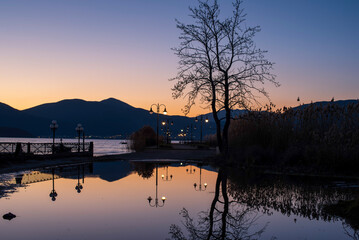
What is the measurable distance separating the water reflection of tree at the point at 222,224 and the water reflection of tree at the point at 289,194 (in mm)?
659

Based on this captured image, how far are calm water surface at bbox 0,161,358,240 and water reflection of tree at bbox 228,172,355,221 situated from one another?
0.02 metres

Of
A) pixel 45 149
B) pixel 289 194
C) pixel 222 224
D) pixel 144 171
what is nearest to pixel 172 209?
pixel 222 224

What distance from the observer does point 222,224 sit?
23.0ft

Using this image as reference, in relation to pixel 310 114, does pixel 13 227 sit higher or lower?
lower

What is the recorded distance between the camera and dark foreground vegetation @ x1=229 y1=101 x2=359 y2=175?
1549cm

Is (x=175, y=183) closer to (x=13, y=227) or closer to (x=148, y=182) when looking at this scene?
(x=148, y=182)

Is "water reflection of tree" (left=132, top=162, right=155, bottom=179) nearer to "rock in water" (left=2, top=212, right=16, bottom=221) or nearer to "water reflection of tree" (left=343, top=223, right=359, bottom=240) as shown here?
"rock in water" (left=2, top=212, right=16, bottom=221)

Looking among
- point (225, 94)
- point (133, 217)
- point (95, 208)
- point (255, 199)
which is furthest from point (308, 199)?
point (225, 94)

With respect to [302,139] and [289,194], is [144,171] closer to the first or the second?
[302,139]

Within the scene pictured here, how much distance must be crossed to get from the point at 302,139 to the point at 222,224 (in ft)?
40.7

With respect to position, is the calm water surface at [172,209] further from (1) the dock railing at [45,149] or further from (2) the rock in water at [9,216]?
(1) the dock railing at [45,149]

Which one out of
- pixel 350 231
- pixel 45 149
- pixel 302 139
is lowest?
pixel 350 231

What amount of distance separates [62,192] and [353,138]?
12.2 m

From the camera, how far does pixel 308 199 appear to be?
9.77 metres
